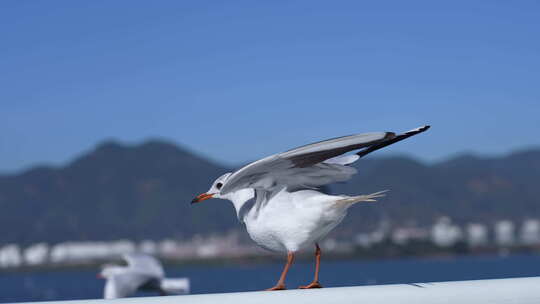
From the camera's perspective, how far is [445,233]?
173375 mm

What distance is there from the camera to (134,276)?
33.0 ft

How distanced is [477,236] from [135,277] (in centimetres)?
17978

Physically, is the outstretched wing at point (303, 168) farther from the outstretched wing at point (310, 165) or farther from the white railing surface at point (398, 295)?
the white railing surface at point (398, 295)

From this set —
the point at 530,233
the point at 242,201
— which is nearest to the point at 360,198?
the point at 242,201

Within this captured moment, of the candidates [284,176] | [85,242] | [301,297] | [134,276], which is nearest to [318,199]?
[284,176]

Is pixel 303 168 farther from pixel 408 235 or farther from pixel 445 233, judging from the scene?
pixel 445 233

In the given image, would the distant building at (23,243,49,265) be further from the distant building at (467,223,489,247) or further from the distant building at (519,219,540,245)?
the distant building at (519,219,540,245)

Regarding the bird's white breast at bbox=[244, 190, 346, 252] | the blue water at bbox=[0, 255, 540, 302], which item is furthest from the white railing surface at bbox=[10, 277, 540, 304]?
the blue water at bbox=[0, 255, 540, 302]

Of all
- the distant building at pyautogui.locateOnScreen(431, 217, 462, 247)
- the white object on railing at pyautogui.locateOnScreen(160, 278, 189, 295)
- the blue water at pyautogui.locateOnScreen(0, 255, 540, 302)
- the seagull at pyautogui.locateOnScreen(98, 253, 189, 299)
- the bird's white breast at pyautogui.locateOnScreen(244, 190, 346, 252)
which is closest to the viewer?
the bird's white breast at pyautogui.locateOnScreen(244, 190, 346, 252)

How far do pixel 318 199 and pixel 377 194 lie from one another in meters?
0.29

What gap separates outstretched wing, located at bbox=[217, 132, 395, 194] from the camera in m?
3.47

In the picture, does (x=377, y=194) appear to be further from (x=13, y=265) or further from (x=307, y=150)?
(x=13, y=265)

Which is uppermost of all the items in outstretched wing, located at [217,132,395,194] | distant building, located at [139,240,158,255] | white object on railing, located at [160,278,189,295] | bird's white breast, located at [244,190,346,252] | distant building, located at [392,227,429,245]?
outstretched wing, located at [217,132,395,194]

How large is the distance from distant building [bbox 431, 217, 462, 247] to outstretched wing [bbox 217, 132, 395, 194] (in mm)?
170138
